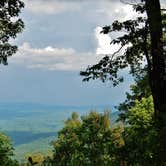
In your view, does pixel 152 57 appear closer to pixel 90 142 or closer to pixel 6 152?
pixel 6 152

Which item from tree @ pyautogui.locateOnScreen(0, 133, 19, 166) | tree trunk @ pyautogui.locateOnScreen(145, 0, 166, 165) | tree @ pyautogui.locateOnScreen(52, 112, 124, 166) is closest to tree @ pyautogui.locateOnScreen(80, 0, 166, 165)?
tree trunk @ pyautogui.locateOnScreen(145, 0, 166, 165)

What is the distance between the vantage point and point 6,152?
2727cm

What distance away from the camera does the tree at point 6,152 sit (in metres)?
25.8

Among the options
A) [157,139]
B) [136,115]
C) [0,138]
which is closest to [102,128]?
[136,115]

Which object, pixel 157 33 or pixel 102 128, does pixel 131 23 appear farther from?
pixel 102 128

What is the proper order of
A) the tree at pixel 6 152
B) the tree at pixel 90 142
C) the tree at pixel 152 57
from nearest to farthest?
1. the tree at pixel 152 57
2. the tree at pixel 6 152
3. the tree at pixel 90 142

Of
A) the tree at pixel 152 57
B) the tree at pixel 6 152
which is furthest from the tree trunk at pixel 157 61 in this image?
the tree at pixel 6 152

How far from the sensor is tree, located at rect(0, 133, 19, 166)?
2575 cm

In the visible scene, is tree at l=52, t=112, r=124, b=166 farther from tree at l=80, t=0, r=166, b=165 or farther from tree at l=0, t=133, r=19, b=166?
tree at l=80, t=0, r=166, b=165

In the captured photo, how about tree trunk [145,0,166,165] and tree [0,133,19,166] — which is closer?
tree trunk [145,0,166,165]

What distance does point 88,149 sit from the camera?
79.1 m

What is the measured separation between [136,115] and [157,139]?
27834 mm

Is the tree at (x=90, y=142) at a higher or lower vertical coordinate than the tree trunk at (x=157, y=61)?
higher

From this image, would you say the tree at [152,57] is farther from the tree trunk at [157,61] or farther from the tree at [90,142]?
the tree at [90,142]
